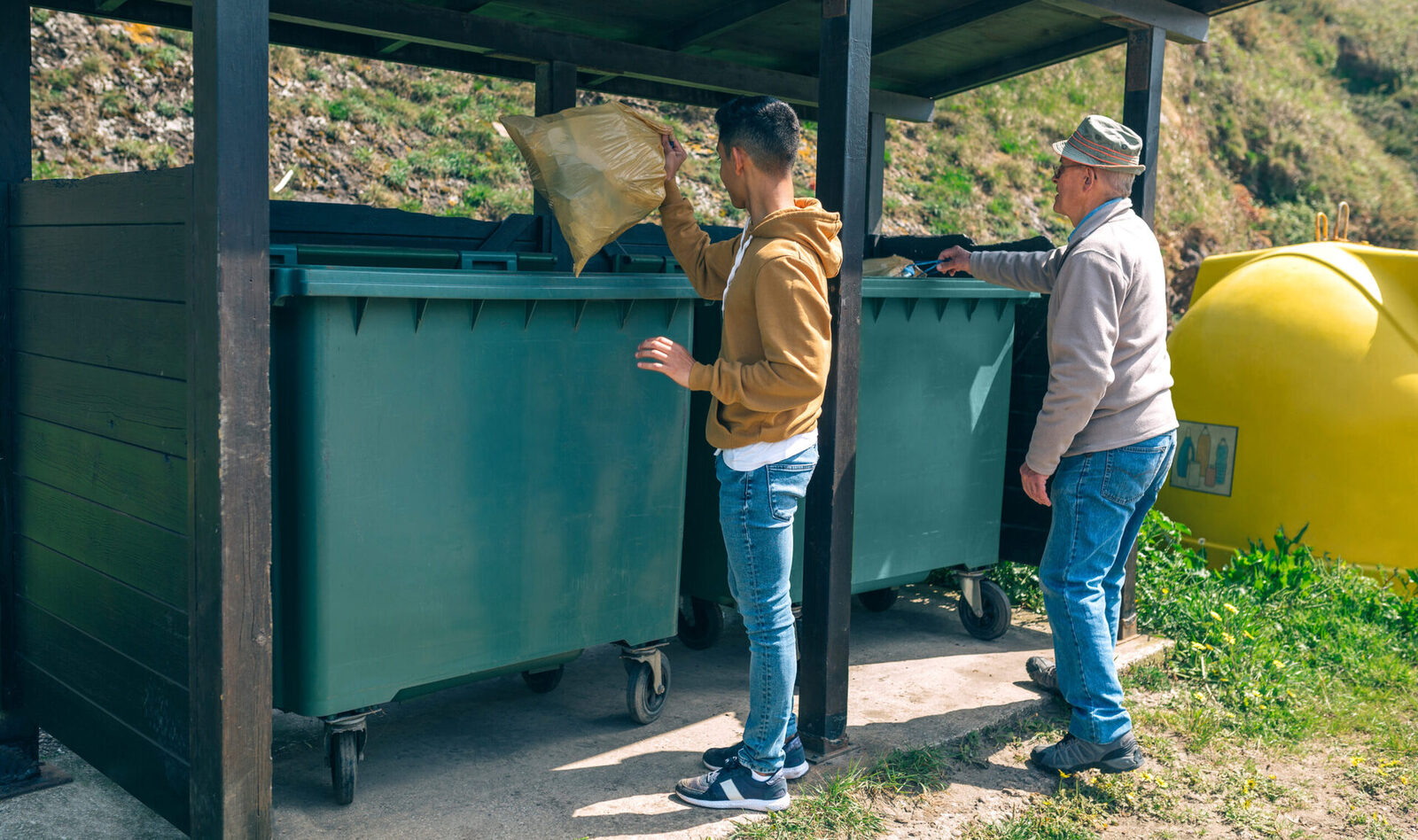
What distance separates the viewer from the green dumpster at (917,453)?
3.85 metres

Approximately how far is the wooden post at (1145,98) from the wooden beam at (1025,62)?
0.67 ft

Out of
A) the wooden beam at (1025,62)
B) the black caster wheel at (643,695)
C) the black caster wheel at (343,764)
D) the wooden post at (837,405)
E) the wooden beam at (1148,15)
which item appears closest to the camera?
the black caster wheel at (343,764)

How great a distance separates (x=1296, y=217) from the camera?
1684 centimetres

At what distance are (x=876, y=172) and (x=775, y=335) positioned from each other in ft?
11.7

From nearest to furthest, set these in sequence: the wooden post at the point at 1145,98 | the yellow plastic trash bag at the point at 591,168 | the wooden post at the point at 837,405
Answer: the yellow plastic trash bag at the point at 591,168, the wooden post at the point at 837,405, the wooden post at the point at 1145,98

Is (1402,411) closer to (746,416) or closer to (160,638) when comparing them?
(746,416)

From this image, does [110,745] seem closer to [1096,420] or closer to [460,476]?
[460,476]

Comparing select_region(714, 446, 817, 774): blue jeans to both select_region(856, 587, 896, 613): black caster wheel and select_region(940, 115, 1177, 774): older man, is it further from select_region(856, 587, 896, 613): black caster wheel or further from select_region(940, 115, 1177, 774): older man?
select_region(856, 587, 896, 613): black caster wheel

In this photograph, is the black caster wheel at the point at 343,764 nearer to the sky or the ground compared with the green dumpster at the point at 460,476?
nearer to the ground

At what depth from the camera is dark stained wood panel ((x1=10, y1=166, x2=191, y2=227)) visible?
236cm

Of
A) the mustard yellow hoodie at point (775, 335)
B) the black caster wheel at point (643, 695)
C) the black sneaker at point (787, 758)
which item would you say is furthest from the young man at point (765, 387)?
the black caster wheel at point (643, 695)

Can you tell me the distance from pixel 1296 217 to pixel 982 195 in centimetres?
622

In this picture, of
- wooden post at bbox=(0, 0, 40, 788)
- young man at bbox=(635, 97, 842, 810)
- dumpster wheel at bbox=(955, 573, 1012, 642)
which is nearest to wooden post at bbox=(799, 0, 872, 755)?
young man at bbox=(635, 97, 842, 810)

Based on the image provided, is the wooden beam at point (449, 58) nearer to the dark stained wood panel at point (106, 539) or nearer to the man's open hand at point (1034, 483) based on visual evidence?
the dark stained wood panel at point (106, 539)
